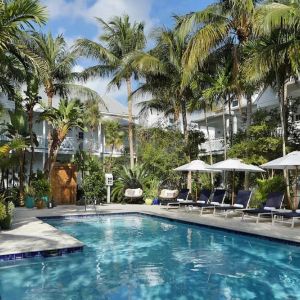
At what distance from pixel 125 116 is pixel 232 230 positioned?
79.0ft

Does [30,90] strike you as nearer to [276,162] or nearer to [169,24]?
[169,24]

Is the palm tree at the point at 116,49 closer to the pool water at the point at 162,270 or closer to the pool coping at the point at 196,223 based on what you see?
the pool coping at the point at 196,223

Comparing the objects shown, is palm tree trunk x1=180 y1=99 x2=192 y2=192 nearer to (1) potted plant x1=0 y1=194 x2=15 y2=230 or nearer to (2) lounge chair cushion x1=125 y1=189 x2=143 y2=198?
(2) lounge chair cushion x1=125 y1=189 x2=143 y2=198

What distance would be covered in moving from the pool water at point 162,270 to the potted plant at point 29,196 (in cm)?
894

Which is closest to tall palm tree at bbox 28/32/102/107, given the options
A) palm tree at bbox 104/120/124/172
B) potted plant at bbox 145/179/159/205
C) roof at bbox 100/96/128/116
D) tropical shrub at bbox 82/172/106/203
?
palm tree at bbox 104/120/124/172

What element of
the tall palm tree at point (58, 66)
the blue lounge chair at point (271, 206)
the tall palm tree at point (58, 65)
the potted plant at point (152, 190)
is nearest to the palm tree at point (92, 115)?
the tall palm tree at point (58, 66)

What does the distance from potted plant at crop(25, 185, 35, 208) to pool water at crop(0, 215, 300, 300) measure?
8.94 metres

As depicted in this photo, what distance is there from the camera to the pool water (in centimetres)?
711

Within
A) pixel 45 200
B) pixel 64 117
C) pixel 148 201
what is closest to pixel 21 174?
pixel 45 200

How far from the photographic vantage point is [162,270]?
870cm

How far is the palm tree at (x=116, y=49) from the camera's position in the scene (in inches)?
1052

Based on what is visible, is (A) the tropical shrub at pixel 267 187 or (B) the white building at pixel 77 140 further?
(B) the white building at pixel 77 140

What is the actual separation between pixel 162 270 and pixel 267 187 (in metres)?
10.5

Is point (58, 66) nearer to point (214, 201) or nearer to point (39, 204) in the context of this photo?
point (39, 204)
